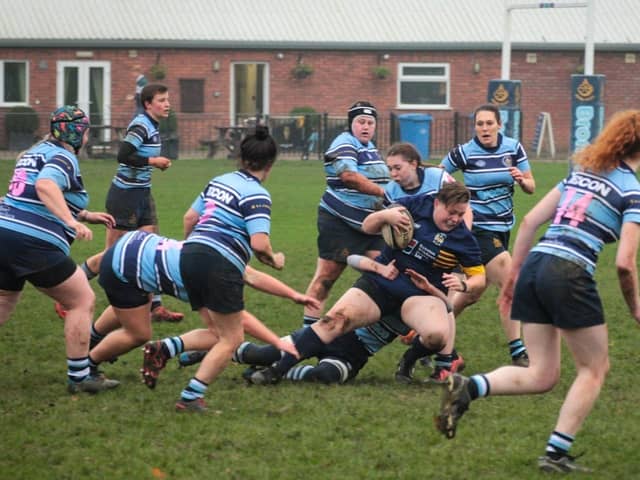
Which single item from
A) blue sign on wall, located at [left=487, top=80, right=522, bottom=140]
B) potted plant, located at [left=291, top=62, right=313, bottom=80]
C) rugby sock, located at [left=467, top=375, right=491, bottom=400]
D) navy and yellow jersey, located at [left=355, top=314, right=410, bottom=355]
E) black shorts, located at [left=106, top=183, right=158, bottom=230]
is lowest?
navy and yellow jersey, located at [left=355, top=314, right=410, bottom=355]

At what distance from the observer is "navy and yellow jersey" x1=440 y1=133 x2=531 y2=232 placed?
9398mm

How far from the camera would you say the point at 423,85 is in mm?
37094

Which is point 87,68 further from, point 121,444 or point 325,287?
point 121,444

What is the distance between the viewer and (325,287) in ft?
32.7

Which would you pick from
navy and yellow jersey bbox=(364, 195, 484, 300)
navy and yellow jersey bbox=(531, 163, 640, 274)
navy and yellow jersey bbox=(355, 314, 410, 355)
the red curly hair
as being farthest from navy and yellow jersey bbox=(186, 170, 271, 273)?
the red curly hair

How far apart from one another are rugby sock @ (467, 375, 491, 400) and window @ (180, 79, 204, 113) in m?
30.5

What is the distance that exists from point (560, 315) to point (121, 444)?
245cm

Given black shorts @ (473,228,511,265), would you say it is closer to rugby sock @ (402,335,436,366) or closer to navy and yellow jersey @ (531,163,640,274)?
rugby sock @ (402,335,436,366)

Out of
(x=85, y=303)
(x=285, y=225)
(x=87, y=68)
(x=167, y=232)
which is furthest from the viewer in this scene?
(x=87, y=68)

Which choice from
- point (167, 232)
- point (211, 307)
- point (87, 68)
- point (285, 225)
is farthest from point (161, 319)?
point (87, 68)

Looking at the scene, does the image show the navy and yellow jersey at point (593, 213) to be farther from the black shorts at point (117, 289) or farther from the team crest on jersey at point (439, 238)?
the black shorts at point (117, 289)

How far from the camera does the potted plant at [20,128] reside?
32.2 m

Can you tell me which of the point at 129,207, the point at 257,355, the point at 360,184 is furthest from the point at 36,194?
the point at 129,207

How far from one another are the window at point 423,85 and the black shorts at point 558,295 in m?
31.0
